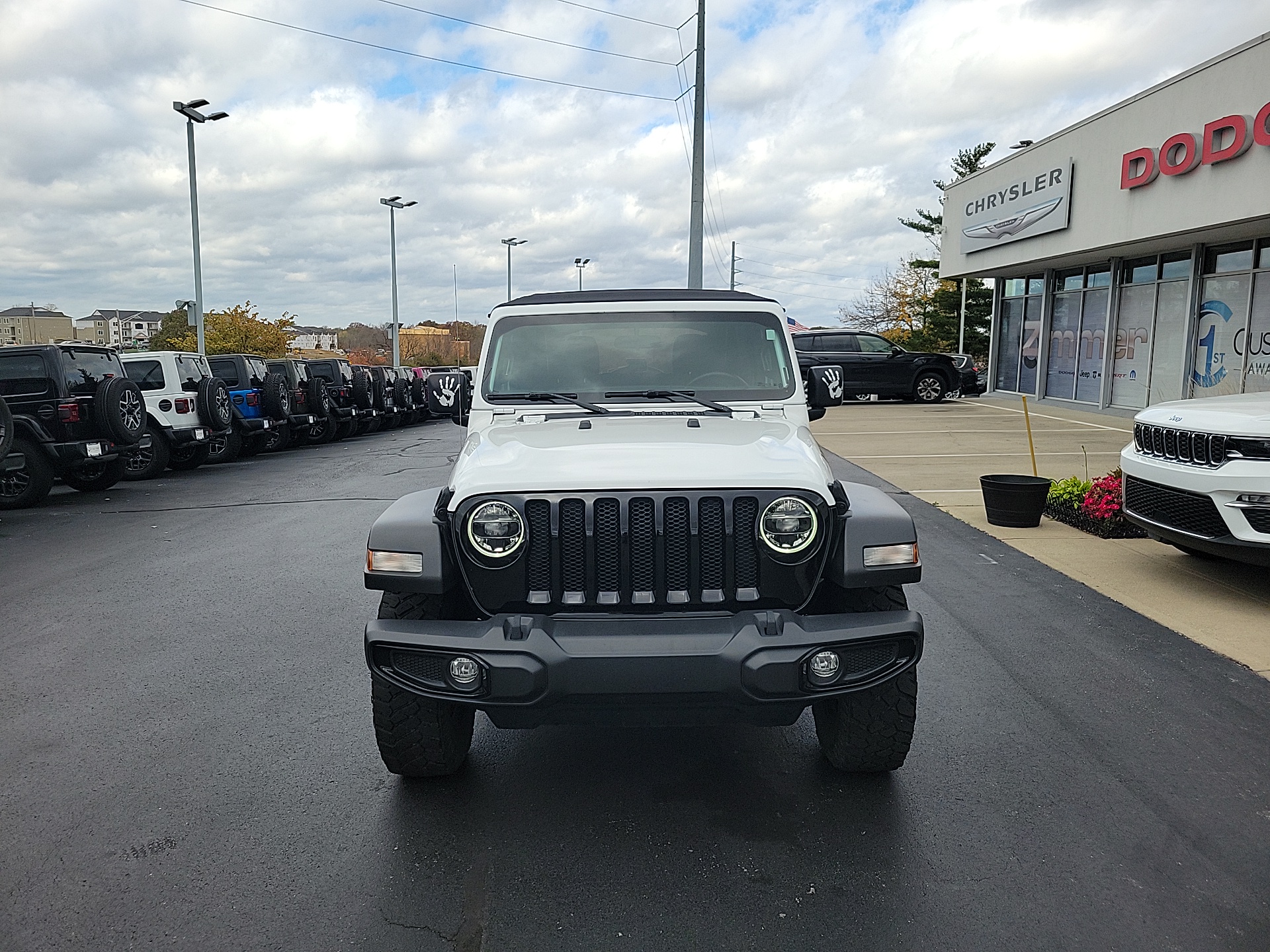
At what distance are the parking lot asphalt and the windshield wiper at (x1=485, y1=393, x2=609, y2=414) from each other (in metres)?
1.45

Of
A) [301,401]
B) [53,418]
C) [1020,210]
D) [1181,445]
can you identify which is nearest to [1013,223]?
[1020,210]

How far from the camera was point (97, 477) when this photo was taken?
12094 mm

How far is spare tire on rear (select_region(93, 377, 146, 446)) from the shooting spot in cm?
1114

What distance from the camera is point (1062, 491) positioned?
893 centimetres

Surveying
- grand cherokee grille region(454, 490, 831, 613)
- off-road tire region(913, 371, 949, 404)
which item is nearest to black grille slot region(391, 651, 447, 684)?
grand cherokee grille region(454, 490, 831, 613)

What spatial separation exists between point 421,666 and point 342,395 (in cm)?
1844

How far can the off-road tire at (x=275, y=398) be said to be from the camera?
54.0 ft

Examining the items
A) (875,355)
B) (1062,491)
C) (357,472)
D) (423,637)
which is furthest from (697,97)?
(423,637)

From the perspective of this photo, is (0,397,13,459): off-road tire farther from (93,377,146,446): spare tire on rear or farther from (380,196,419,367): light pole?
(380,196,419,367): light pole

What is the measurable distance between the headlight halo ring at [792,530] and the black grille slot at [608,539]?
1.52 ft

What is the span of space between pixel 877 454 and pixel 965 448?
5.19 ft

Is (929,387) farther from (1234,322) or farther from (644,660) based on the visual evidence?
(644,660)

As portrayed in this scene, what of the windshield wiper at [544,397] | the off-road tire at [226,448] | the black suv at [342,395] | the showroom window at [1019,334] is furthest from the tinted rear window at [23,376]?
the showroom window at [1019,334]

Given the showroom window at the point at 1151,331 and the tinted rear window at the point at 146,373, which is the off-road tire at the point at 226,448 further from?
the showroom window at the point at 1151,331
